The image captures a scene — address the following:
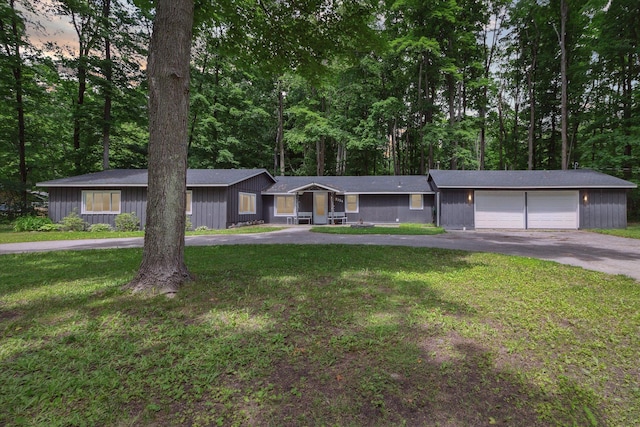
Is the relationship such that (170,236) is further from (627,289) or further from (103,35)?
(103,35)

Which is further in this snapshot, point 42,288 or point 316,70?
point 316,70

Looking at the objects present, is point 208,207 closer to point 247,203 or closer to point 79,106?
point 247,203

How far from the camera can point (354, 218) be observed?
20.5m

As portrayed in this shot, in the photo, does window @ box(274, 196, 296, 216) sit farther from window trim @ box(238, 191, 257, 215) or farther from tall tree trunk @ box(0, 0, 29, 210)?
tall tree trunk @ box(0, 0, 29, 210)

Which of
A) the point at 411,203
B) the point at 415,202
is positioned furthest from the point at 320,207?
the point at 415,202

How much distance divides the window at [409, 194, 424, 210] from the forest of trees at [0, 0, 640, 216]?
22.1ft

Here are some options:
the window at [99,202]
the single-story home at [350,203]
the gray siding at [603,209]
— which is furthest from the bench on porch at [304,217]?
the gray siding at [603,209]

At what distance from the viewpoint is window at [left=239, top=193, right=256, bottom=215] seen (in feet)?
59.3

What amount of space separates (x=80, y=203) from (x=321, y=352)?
1920cm

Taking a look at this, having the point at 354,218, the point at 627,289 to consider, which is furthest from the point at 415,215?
the point at 627,289

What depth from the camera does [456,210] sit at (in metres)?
16.7

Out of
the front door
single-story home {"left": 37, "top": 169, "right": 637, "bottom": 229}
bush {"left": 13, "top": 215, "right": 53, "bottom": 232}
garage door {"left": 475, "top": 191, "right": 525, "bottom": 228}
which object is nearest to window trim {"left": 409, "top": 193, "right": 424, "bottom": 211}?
single-story home {"left": 37, "top": 169, "right": 637, "bottom": 229}

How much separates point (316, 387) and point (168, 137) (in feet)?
12.3

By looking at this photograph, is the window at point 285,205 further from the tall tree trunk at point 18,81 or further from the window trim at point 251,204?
the tall tree trunk at point 18,81
